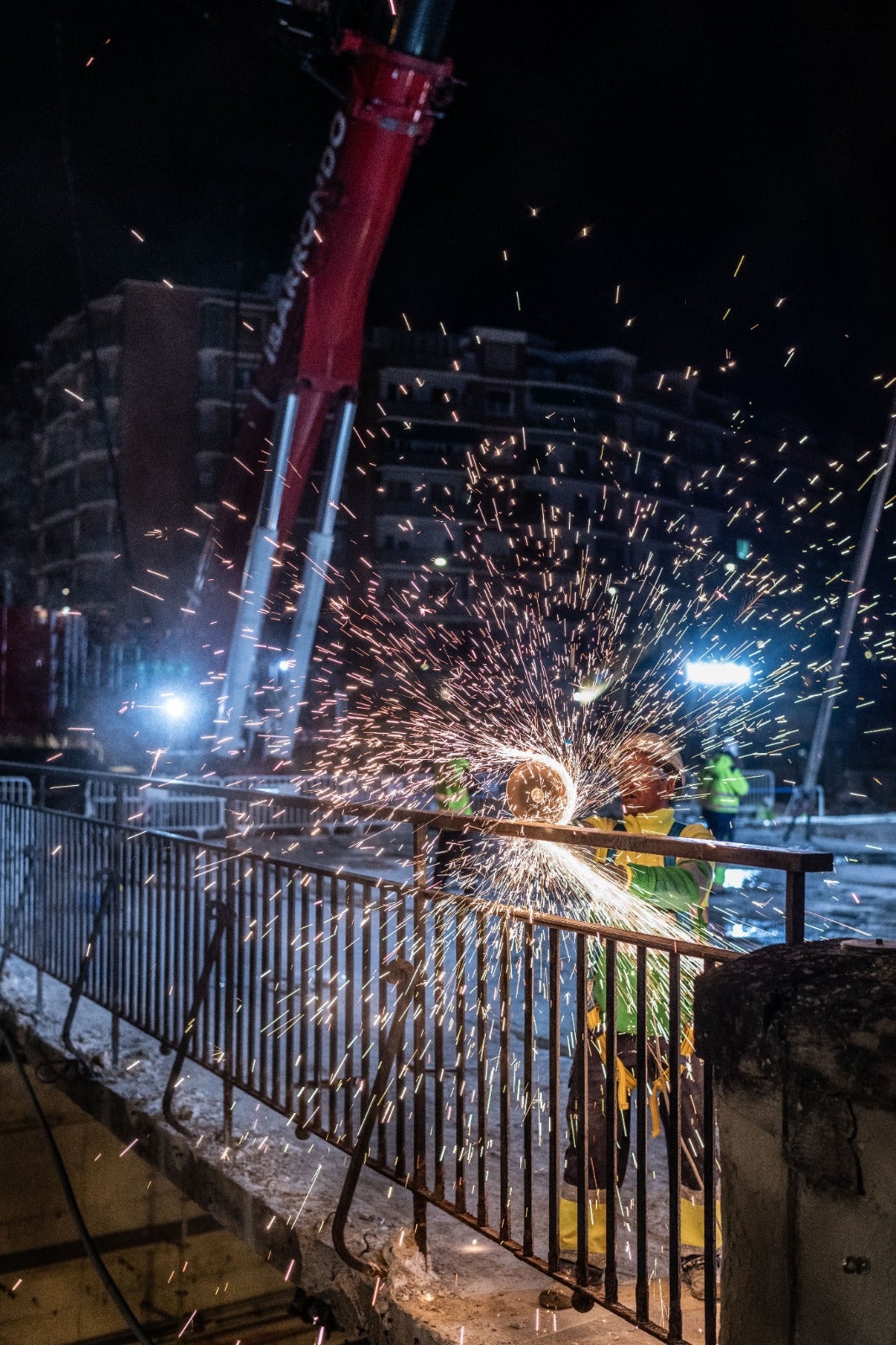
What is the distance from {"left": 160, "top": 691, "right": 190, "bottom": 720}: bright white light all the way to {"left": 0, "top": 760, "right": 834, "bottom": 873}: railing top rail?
36.5 ft

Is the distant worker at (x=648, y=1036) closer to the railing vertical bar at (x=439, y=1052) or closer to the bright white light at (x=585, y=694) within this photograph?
the railing vertical bar at (x=439, y=1052)

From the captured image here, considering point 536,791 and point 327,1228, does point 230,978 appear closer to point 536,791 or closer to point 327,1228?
point 327,1228

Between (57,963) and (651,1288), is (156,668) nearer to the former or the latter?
(57,963)

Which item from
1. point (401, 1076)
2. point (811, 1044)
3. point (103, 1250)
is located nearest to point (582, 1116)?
point (401, 1076)

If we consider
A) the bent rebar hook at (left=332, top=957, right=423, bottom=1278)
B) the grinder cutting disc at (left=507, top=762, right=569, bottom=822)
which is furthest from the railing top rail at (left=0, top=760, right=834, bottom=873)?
the grinder cutting disc at (left=507, top=762, right=569, bottom=822)

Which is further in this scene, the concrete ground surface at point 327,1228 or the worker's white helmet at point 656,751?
the worker's white helmet at point 656,751

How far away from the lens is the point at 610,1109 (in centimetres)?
311

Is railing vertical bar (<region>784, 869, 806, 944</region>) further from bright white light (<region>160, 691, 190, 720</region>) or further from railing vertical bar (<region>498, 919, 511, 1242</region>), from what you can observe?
bright white light (<region>160, 691, 190, 720</region>)

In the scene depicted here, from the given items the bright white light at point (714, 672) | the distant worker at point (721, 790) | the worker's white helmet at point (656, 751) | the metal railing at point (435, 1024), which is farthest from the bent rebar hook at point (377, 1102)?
the bright white light at point (714, 672)

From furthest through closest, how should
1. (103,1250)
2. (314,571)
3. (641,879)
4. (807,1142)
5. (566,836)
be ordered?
1. (314,571)
2. (103,1250)
3. (641,879)
4. (566,836)
5. (807,1142)

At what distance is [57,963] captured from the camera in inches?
268

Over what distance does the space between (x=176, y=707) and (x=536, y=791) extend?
12266 millimetres

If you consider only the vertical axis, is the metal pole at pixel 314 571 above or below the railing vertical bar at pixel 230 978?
above

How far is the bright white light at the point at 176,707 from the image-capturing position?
16.2 m
